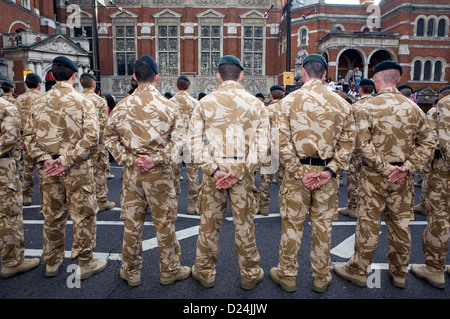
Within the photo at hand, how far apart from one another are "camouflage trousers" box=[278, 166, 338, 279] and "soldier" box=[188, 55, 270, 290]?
348mm

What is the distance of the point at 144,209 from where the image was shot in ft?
9.89

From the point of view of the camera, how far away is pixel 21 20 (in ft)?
66.1

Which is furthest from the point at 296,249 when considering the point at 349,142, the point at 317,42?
the point at 317,42

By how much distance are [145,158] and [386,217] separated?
2715 mm

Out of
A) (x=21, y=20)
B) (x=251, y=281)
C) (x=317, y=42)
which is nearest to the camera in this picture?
(x=251, y=281)

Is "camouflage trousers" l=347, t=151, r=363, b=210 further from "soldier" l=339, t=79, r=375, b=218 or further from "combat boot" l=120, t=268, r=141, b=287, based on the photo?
"combat boot" l=120, t=268, r=141, b=287

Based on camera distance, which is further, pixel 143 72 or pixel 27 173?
pixel 27 173

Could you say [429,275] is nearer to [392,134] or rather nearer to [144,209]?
[392,134]

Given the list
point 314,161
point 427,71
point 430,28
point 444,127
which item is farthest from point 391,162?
point 430,28

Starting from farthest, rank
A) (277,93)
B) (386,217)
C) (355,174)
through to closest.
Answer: (277,93)
(355,174)
(386,217)

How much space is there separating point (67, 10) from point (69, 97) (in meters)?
26.5

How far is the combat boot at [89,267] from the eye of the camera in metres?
3.15

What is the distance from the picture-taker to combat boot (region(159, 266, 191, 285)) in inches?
120
